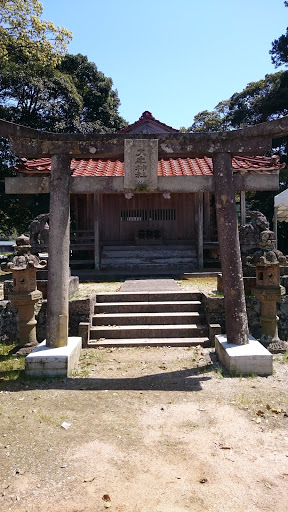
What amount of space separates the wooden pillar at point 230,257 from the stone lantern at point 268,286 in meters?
0.92

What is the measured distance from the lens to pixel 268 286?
6.15 m

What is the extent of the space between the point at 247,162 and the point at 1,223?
A: 48.7 ft

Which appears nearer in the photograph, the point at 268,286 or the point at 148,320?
the point at 268,286

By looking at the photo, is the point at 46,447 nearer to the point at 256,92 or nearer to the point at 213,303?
the point at 213,303

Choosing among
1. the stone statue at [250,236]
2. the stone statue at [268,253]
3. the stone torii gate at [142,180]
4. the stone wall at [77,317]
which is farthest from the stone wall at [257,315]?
the stone statue at [250,236]

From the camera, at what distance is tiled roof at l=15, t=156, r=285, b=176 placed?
11.8 meters

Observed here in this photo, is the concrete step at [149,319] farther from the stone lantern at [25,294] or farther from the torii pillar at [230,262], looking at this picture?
the torii pillar at [230,262]

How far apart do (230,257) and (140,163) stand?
196 centimetres

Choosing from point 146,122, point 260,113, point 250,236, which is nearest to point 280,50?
point 260,113

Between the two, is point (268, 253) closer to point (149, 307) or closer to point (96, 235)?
point (149, 307)

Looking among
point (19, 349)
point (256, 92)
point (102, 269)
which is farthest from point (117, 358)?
→ point (256, 92)

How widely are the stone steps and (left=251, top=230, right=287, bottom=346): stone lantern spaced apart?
1100mm

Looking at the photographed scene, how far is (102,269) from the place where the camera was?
12.5 metres

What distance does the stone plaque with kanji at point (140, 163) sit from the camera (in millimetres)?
5395
